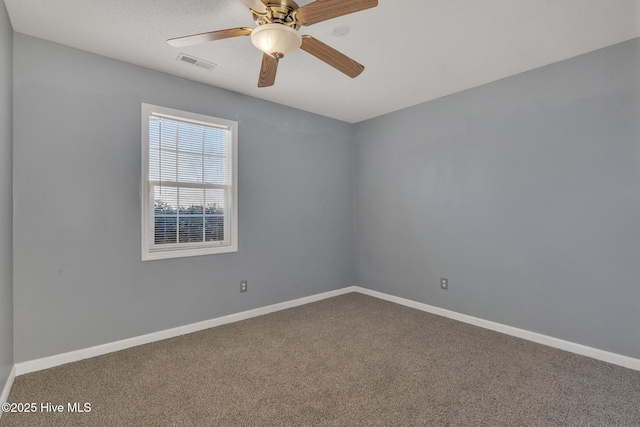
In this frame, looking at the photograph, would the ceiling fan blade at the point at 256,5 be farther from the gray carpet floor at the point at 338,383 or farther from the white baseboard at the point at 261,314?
the white baseboard at the point at 261,314

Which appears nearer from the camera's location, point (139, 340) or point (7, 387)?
point (7, 387)

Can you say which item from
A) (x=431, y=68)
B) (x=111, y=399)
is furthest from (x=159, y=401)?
(x=431, y=68)

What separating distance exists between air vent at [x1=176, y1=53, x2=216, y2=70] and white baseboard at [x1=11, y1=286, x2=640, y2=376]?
98.2 inches

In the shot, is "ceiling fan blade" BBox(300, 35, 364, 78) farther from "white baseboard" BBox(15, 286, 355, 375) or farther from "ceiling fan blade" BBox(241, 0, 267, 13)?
"white baseboard" BBox(15, 286, 355, 375)

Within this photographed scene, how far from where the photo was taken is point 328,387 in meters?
2.15

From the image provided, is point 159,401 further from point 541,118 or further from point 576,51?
point 576,51

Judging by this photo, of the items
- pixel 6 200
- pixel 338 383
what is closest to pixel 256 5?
pixel 6 200

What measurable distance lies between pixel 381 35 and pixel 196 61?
5.27 feet

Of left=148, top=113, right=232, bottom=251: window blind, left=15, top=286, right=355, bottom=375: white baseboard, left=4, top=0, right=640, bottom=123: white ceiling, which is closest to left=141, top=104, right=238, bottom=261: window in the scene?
left=148, top=113, right=232, bottom=251: window blind

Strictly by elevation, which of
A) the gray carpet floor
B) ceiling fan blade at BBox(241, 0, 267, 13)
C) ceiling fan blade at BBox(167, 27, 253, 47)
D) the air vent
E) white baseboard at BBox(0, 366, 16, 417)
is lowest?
the gray carpet floor

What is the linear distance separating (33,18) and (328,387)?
328 centimetres

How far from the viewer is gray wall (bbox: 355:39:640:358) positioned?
2496 millimetres

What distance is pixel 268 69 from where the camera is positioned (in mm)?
2215

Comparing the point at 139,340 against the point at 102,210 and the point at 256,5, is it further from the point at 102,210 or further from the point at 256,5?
the point at 256,5
